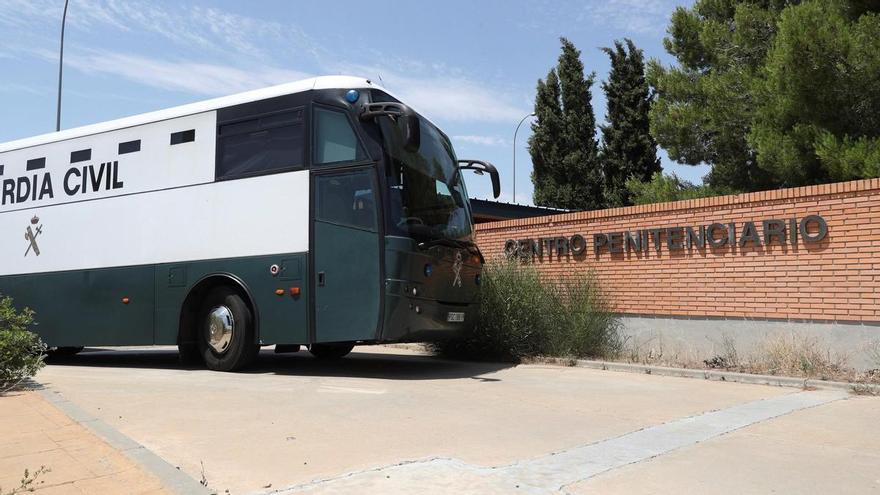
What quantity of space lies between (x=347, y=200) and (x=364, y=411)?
323cm

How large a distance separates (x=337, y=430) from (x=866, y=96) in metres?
10.9

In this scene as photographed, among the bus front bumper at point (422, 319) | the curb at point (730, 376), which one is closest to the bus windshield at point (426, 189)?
the bus front bumper at point (422, 319)

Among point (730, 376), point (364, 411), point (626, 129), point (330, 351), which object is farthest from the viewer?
point (626, 129)

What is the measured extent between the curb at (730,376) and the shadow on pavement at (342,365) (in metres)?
1.52

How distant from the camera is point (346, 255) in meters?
9.27

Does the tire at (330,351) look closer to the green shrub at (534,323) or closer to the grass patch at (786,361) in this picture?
the green shrub at (534,323)

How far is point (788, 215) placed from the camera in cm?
1017

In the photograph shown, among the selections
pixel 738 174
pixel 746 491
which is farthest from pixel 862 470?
pixel 738 174

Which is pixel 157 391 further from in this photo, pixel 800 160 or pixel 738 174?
pixel 738 174

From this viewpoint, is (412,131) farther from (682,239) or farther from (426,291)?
(682,239)

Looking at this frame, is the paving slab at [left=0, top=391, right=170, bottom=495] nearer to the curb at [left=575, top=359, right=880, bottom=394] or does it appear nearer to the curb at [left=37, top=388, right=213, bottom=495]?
the curb at [left=37, top=388, right=213, bottom=495]

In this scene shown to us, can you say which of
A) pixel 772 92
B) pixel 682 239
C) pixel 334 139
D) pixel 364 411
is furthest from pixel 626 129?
pixel 364 411

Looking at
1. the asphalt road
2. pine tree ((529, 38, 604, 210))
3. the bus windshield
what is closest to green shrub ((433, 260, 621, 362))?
the asphalt road

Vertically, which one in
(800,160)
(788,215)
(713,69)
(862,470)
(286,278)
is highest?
(713,69)
